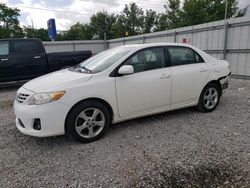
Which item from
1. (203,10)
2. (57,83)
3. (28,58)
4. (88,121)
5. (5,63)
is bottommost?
(88,121)

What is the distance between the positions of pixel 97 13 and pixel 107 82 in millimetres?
44535

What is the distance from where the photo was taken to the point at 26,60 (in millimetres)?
7516

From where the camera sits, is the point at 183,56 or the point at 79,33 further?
the point at 79,33

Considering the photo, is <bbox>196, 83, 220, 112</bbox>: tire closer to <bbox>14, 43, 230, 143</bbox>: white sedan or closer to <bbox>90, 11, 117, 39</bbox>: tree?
<bbox>14, 43, 230, 143</bbox>: white sedan

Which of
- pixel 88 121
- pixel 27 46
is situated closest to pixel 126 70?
pixel 88 121

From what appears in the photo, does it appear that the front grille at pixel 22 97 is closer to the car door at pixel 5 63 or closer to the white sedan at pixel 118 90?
the white sedan at pixel 118 90

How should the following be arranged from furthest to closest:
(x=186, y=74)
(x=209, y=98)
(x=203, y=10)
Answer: (x=203, y=10)
(x=209, y=98)
(x=186, y=74)

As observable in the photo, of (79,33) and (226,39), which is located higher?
(79,33)

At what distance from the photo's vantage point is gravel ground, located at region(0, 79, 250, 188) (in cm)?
235

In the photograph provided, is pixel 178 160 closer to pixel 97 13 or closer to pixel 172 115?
pixel 172 115

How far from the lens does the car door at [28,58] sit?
742 cm

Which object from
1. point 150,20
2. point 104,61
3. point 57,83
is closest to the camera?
point 57,83

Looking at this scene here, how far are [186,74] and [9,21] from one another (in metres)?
37.6

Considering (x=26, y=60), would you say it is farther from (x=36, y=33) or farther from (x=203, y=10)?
(x=36, y=33)
